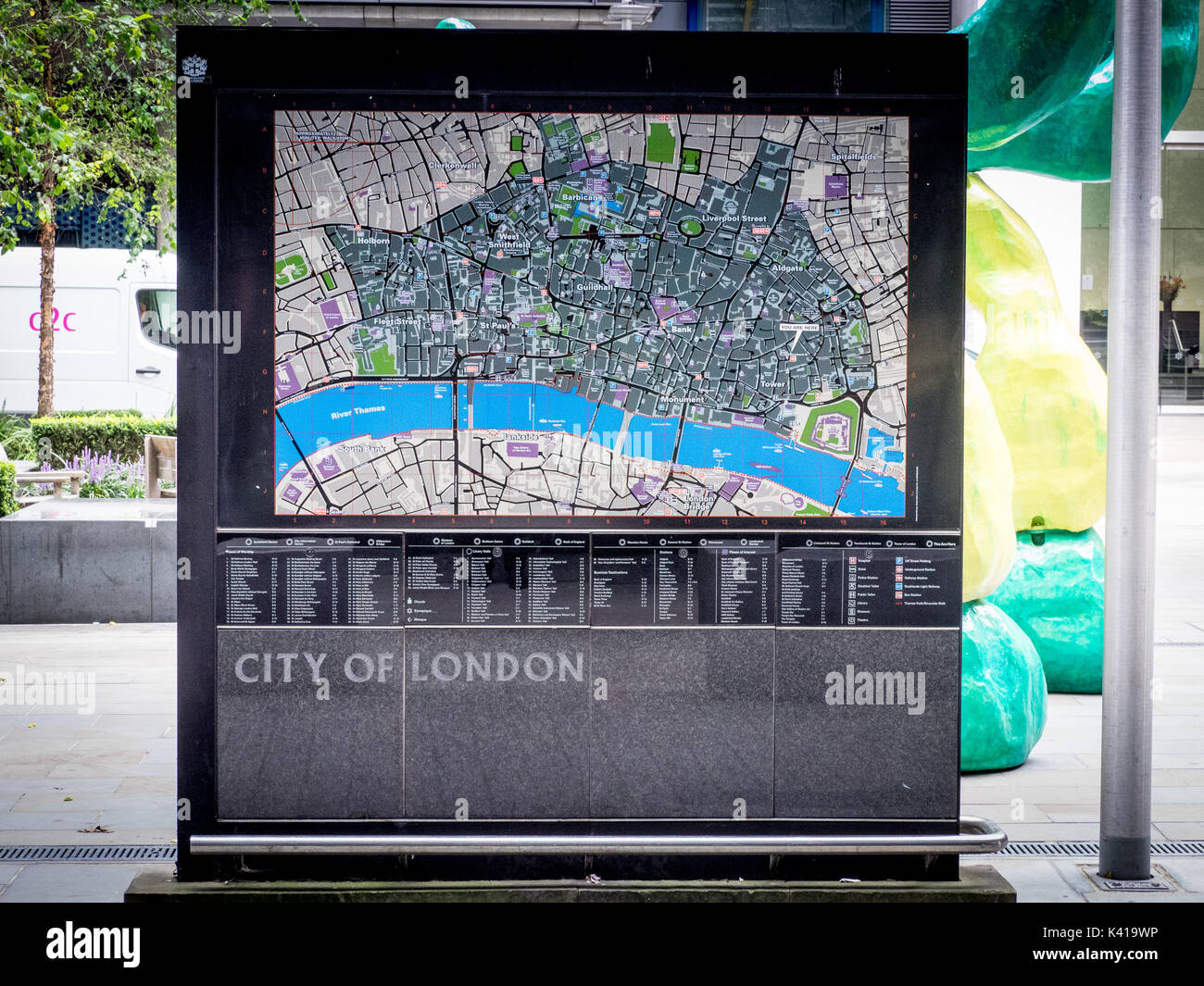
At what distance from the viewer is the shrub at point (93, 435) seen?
1255cm

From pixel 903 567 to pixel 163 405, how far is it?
1341cm

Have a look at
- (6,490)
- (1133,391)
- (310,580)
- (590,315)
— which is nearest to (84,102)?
(6,490)

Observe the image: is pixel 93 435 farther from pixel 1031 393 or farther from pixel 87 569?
pixel 1031 393

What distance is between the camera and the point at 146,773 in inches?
226

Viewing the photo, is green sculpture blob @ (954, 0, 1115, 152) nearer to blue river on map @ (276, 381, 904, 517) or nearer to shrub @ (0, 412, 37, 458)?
blue river on map @ (276, 381, 904, 517)

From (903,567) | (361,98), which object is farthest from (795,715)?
(361,98)

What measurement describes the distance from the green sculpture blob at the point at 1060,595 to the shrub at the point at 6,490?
22.1ft

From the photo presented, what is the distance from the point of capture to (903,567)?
14.0 feet

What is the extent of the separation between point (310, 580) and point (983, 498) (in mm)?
2962

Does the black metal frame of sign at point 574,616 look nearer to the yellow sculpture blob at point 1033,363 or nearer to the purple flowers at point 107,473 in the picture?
the yellow sculpture blob at point 1033,363

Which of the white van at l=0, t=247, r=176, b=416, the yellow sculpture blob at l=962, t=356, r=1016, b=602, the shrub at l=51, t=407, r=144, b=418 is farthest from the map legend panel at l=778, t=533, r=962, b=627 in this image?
the white van at l=0, t=247, r=176, b=416

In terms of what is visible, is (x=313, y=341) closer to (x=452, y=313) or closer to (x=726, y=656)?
(x=452, y=313)

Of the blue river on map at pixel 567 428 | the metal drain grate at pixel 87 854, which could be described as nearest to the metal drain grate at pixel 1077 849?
the blue river on map at pixel 567 428

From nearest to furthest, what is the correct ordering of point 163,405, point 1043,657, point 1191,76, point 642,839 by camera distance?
point 642,839 → point 1191,76 → point 1043,657 → point 163,405
